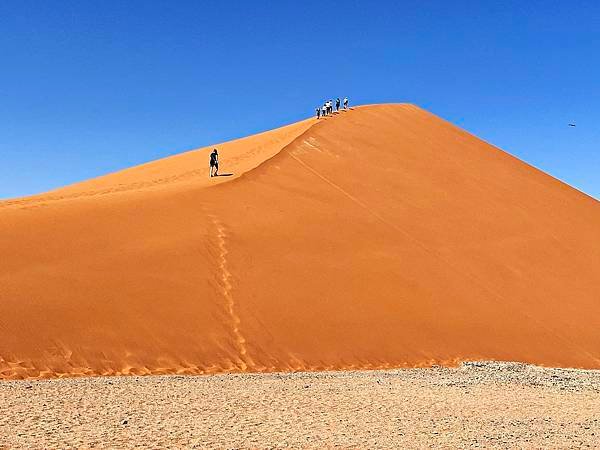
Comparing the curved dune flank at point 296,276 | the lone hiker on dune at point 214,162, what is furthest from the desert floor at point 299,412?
the lone hiker on dune at point 214,162

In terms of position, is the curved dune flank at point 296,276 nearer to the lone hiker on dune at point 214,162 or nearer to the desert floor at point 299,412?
the lone hiker on dune at point 214,162

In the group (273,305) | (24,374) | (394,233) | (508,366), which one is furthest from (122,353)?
(394,233)

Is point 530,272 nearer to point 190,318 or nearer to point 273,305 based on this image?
point 273,305

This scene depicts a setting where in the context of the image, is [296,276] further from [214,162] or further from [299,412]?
[214,162]

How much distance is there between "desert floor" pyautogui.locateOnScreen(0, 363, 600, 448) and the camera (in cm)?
695

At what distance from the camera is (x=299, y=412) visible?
827cm

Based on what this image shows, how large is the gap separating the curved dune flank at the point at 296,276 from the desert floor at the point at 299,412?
1388 millimetres

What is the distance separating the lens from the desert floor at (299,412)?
6.95 m

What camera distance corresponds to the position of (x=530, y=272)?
17.4 metres

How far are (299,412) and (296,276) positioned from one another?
6.44m

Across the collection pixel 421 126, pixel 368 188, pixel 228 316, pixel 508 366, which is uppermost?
pixel 421 126

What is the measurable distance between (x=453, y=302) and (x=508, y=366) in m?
2.70

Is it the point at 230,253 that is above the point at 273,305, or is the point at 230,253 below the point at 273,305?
above

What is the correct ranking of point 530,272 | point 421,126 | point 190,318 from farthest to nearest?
point 421,126 → point 530,272 → point 190,318
